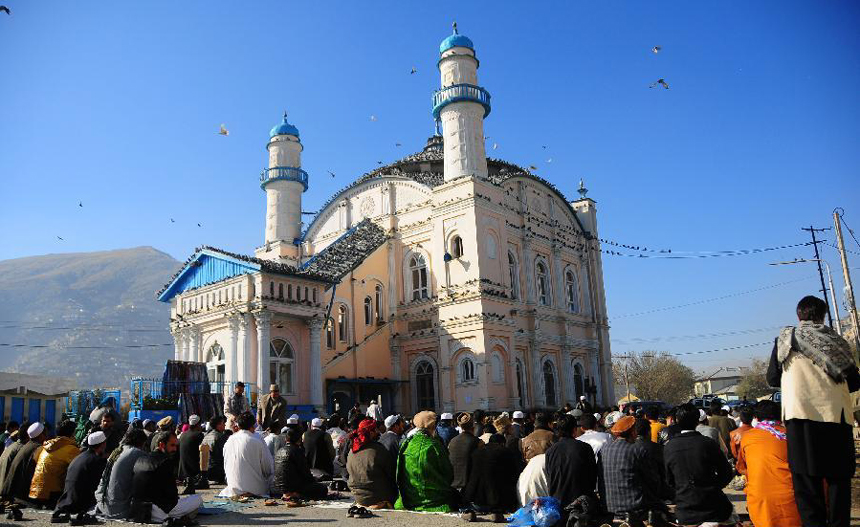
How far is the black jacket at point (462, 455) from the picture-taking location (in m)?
8.91

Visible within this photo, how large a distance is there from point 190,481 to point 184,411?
8945 mm

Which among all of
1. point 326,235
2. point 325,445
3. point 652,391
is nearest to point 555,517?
point 325,445

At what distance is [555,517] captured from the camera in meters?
7.06

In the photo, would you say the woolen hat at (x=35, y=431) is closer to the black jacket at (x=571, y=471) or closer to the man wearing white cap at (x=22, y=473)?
the man wearing white cap at (x=22, y=473)

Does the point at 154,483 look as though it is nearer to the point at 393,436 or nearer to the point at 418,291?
the point at 393,436

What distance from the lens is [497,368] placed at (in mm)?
26609

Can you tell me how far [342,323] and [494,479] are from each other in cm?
1990

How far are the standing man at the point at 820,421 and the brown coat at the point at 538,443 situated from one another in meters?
3.81

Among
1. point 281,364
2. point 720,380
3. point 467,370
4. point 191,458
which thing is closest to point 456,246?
point 467,370

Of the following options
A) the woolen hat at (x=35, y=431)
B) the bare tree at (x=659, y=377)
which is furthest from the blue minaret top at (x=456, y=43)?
the bare tree at (x=659, y=377)

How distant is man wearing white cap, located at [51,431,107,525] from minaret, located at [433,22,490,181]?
21382 millimetres

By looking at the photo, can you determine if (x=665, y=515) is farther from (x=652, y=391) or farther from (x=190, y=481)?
(x=652, y=391)

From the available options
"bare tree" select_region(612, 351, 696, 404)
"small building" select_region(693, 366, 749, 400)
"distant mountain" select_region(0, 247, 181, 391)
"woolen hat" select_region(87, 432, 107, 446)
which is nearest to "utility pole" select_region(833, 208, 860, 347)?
"woolen hat" select_region(87, 432, 107, 446)

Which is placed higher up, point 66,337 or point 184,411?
point 66,337
